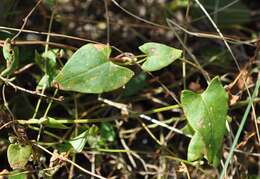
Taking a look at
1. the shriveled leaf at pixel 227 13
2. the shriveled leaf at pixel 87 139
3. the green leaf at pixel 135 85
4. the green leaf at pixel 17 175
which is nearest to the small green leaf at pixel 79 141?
the shriveled leaf at pixel 87 139

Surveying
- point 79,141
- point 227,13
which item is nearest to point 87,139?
point 79,141

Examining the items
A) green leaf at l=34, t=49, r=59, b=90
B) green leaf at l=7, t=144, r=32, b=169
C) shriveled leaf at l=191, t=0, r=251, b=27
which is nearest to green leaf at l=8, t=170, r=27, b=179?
green leaf at l=7, t=144, r=32, b=169

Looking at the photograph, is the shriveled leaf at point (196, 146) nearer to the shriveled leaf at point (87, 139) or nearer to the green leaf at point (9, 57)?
the shriveled leaf at point (87, 139)

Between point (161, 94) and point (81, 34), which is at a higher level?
point (81, 34)

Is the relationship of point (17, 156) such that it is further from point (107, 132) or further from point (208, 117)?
point (208, 117)

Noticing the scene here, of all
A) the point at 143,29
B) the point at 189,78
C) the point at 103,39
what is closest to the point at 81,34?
the point at 103,39

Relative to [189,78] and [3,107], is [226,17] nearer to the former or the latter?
[189,78]
